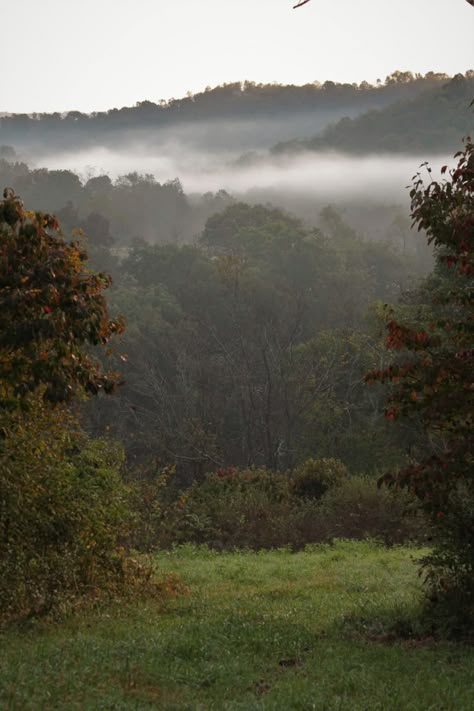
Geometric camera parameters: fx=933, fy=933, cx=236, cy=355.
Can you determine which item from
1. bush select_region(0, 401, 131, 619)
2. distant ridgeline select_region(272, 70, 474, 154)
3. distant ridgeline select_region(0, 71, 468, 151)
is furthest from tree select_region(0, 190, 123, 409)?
distant ridgeline select_region(272, 70, 474, 154)

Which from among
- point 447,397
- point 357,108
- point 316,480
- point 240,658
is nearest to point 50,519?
point 240,658

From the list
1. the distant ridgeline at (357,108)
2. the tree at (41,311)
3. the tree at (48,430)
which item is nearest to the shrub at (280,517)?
the tree at (48,430)

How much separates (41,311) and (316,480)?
22849mm

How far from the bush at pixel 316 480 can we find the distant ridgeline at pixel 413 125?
8237 centimetres

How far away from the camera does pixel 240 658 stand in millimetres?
9984

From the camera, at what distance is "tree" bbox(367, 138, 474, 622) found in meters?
10.4

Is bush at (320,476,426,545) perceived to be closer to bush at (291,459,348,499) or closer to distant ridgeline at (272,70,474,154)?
bush at (291,459,348,499)

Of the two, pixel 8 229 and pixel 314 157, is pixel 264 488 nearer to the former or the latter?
pixel 8 229

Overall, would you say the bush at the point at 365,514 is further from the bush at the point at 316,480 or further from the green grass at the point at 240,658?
the green grass at the point at 240,658

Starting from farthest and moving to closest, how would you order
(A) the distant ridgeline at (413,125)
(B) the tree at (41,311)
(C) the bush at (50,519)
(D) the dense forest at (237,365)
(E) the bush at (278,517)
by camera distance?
(A) the distant ridgeline at (413,125) < (E) the bush at (278,517) < (C) the bush at (50,519) < (D) the dense forest at (237,365) < (B) the tree at (41,311)

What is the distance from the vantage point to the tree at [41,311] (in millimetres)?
9617

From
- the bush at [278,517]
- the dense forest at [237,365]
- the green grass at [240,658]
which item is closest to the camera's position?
the green grass at [240,658]

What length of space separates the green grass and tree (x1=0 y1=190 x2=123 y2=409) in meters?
2.85

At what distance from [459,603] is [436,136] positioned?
4518 inches
